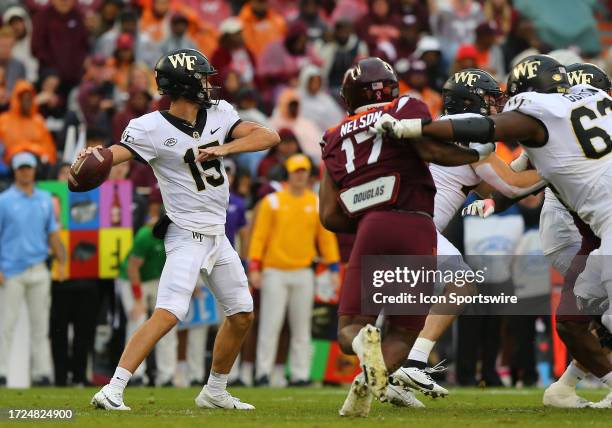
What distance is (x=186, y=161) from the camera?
8.76m

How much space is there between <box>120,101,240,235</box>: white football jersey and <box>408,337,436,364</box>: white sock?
1561 mm

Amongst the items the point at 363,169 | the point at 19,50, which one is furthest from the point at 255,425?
the point at 19,50

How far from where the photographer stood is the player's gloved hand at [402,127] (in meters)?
7.68

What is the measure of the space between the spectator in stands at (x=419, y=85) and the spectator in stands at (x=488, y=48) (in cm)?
124

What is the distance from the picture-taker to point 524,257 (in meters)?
13.7

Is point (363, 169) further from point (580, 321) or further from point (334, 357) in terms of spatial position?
point (334, 357)

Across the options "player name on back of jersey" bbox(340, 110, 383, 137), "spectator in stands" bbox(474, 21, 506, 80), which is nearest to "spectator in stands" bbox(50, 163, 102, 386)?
"player name on back of jersey" bbox(340, 110, 383, 137)

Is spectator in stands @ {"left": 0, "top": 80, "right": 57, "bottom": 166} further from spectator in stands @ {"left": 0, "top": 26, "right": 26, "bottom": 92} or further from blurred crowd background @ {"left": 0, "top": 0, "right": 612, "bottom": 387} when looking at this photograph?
spectator in stands @ {"left": 0, "top": 26, "right": 26, "bottom": 92}

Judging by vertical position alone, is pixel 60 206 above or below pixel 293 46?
below

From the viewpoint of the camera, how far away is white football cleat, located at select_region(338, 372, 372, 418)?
763 centimetres

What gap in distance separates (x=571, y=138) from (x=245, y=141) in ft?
6.78

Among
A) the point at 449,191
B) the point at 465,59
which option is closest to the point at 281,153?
the point at 465,59

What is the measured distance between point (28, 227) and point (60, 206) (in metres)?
0.73

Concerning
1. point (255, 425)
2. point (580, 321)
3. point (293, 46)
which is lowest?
point (255, 425)
